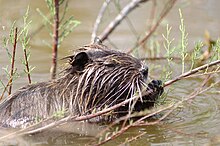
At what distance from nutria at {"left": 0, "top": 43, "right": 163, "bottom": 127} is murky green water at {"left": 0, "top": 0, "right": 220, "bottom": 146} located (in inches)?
7.6

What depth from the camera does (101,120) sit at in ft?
20.9

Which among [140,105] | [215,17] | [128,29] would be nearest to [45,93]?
[140,105]

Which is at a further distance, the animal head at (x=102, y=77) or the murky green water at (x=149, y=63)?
the animal head at (x=102, y=77)

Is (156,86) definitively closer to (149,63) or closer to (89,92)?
(89,92)

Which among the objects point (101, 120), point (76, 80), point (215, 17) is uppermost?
point (215, 17)

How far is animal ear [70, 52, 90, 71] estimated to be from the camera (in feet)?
20.2

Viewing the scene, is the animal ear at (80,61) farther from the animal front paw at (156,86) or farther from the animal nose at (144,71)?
the animal front paw at (156,86)

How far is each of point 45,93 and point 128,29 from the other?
167 inches

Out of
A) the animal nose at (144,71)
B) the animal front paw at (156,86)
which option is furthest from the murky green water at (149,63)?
the animal nose at (144,71)

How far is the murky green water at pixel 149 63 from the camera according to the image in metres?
6.11

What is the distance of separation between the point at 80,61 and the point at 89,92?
30cm

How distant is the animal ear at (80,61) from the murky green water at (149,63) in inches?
21.5

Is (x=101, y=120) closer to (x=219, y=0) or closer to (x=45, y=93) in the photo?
(x=45, y=93)

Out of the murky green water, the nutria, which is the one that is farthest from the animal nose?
the murky green water
